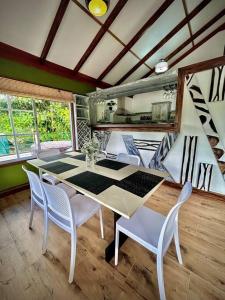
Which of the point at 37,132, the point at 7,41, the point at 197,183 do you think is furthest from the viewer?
the point at 37,132

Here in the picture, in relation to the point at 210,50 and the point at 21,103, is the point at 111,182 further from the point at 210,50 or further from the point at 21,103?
the point at 210,50

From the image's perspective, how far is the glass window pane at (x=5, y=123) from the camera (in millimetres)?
2543

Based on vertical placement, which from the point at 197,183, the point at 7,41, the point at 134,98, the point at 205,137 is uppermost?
the point at 7,41

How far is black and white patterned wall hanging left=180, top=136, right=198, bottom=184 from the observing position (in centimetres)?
245

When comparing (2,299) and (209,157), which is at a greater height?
(209,157)

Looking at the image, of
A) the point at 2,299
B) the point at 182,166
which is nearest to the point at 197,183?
the point at 182,166

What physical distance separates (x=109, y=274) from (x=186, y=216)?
1289mm

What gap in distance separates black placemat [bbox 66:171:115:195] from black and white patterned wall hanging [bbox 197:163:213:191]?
1.84 m

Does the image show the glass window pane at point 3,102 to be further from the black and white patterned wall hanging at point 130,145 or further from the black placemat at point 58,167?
the black and white patterned wall hanging at point 130,145

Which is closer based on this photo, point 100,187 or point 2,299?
point 2,299

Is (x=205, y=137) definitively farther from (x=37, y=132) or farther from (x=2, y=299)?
(x=37, y=132)

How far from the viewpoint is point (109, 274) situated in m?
1.22

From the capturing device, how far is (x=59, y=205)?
1.17 meters

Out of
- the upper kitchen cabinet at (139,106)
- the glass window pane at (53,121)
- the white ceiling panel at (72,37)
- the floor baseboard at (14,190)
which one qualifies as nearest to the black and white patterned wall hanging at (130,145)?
the upper kitchen cabinet at (139,106)
